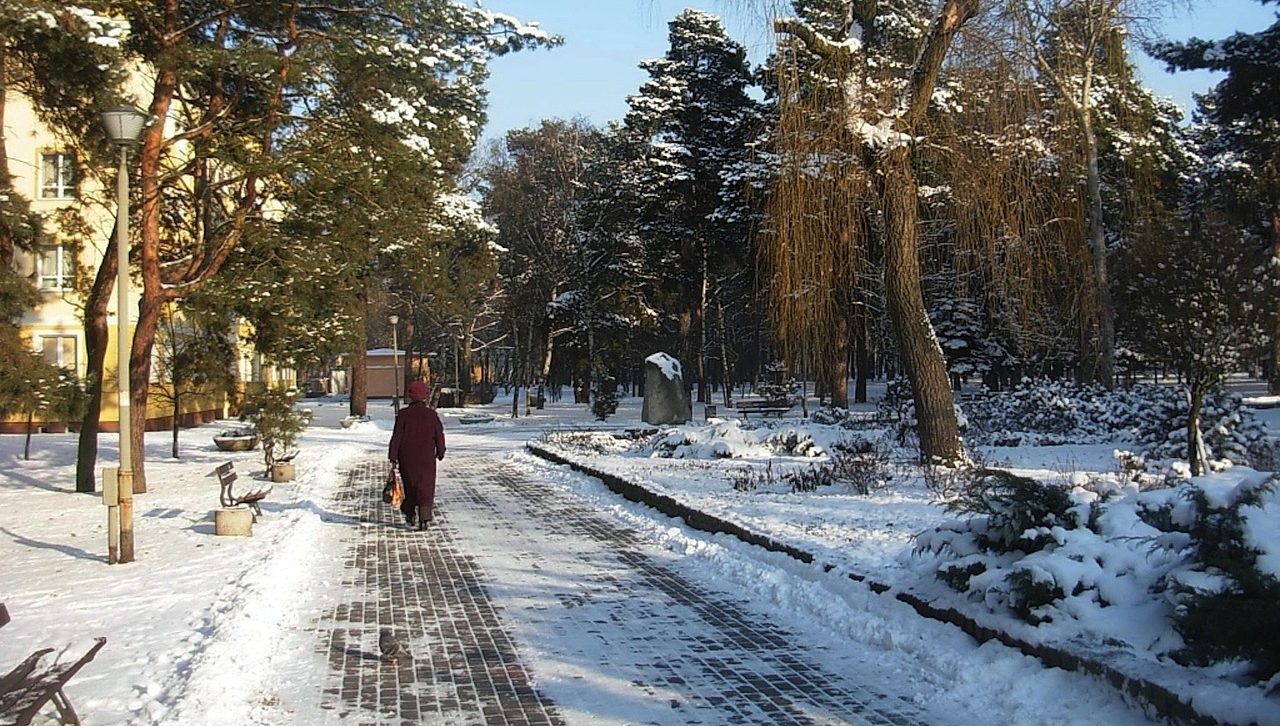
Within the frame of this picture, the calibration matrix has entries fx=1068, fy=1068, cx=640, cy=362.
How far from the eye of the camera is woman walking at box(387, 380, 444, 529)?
13.1m

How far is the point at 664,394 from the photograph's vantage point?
3108 centimetres

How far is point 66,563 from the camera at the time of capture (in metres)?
11.1

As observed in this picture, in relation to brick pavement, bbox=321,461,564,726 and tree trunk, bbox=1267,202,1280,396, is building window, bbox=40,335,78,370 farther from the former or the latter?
tree trunk, bbox=1267,202,1280,396

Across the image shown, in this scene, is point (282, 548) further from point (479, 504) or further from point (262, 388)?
point (262, 388)

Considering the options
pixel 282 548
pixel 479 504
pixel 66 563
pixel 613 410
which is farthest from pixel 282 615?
pixel 613 410

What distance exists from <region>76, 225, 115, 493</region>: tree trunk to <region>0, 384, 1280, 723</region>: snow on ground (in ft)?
2.20

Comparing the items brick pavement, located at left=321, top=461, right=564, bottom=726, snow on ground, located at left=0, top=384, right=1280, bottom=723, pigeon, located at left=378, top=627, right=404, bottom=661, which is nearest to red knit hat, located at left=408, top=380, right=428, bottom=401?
snow on ground, located at left=0, top=384, right=1280, bottom=723

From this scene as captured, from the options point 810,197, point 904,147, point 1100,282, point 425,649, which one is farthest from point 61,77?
point 1100,282

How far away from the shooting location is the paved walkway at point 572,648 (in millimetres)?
5898

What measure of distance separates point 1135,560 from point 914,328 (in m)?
10.0

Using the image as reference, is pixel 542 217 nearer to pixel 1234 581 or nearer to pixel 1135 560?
pixel 1135 560

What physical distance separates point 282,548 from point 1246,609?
9.48 meters

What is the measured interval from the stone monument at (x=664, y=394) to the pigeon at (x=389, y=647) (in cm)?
2402

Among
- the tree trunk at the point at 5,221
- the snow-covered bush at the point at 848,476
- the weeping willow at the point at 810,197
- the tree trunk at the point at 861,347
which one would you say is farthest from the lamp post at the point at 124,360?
the tree trunk at the point at 861,347
